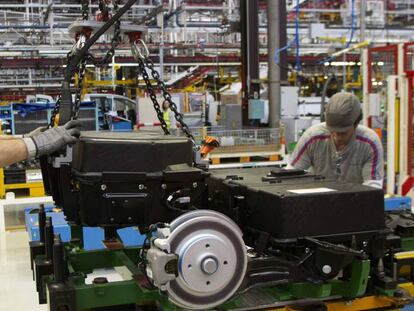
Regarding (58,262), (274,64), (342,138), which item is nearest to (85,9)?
(58,262)

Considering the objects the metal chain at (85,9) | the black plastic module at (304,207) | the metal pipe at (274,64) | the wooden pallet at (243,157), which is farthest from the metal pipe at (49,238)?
the metal pipe at (274,64)

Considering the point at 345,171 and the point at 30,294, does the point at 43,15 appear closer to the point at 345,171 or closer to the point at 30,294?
the point at 30,294

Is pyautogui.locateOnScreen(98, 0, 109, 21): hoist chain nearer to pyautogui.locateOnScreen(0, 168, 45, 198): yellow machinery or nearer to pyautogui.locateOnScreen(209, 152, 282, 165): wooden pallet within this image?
pyautogui.locateOnScreen(209, 152, 282, 165): wooden pallet

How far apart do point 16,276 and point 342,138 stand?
103 inches

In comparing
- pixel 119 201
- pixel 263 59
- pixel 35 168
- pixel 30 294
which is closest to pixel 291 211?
pixel 119 201

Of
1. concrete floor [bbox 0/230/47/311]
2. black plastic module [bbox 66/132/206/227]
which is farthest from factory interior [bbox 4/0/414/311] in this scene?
concrete floor [bbox 0/230/47/311]

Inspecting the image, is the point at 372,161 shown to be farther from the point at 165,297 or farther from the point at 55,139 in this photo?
the point at 55,139

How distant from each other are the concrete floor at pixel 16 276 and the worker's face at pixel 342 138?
196 cm

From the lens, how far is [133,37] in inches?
84.7

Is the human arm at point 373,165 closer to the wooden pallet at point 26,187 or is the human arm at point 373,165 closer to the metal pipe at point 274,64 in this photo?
the metal pipe at point 274,64

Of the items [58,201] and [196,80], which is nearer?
[58,201]

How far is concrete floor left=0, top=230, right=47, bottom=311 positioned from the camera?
3508 millimetres

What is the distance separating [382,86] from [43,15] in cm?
615

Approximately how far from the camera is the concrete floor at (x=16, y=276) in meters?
3.51
